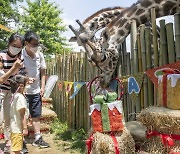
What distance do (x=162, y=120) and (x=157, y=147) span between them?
10.6 inches

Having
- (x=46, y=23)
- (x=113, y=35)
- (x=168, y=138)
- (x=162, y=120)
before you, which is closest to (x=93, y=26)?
(x=113, y=35)

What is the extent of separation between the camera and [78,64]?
22.4ft

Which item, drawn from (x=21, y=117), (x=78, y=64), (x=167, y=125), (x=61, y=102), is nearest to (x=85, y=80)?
(x=78, y=64)

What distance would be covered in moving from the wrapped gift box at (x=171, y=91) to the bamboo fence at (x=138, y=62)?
888 mm

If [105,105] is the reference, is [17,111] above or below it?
below

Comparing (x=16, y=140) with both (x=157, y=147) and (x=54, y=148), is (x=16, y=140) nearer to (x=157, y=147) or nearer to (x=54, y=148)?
(x=54, y=148)

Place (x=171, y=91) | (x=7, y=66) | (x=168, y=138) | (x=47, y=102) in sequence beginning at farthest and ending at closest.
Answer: (x=47, y=102), (x=7, y=66), (x=171, y=91), (x=168, y=138)

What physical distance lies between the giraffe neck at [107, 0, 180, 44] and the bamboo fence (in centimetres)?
19

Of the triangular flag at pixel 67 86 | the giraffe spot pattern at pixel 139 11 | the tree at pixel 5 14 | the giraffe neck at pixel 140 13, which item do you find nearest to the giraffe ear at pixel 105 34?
the giraffe neck at pixel 140 13

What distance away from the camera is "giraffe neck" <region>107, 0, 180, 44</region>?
4.64 meters

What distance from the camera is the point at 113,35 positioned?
185 inches

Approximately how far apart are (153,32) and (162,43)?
0.26 metres

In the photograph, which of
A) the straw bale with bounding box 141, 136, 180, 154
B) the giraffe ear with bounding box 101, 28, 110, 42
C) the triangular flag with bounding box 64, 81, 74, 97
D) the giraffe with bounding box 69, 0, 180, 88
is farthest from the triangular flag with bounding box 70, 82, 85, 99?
the straw bale with bounding box 141, 136, 180, 154

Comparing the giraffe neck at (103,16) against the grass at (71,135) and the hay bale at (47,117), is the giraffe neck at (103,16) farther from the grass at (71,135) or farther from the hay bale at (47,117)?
the hay bale at (47,117)
